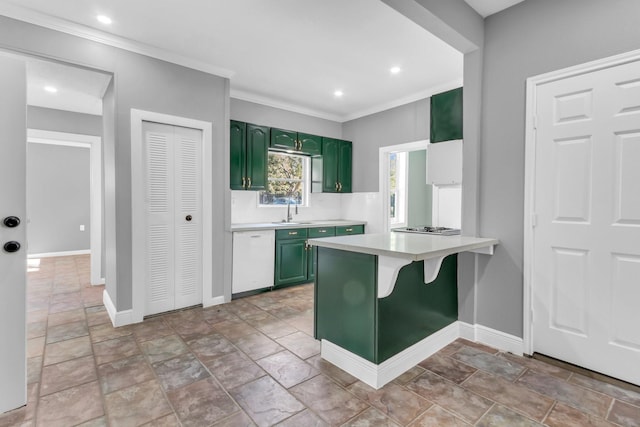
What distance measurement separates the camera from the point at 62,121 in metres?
4.84

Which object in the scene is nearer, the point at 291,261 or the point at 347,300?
the point at 347,300

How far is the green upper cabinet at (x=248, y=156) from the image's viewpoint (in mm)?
4184

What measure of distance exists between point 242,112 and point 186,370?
3.35 meters

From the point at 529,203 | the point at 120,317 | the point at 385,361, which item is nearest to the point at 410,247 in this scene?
the point at 385,361

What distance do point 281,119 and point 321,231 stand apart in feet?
5.99

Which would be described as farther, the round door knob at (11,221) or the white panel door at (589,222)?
the white panel door at (589,222)

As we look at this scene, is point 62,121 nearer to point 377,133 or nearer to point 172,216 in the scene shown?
point 172,216

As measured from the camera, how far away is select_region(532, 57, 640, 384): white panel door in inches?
79.9

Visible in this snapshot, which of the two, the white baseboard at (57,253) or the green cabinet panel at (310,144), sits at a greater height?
the green cabinet panel at (310,144)

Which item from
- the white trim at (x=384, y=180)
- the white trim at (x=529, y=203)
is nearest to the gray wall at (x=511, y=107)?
the white trim at (x=529, y=203)

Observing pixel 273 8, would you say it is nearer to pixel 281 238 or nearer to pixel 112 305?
pixel 281 238

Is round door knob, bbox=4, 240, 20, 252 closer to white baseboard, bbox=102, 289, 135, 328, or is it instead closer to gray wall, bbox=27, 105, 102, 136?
white baseboard, bbox=102, 289, 135, 328

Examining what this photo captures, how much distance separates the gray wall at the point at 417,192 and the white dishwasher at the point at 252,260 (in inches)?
129

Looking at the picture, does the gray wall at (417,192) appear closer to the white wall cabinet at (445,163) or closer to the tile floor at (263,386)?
the white wall cabinet at (445,163)
